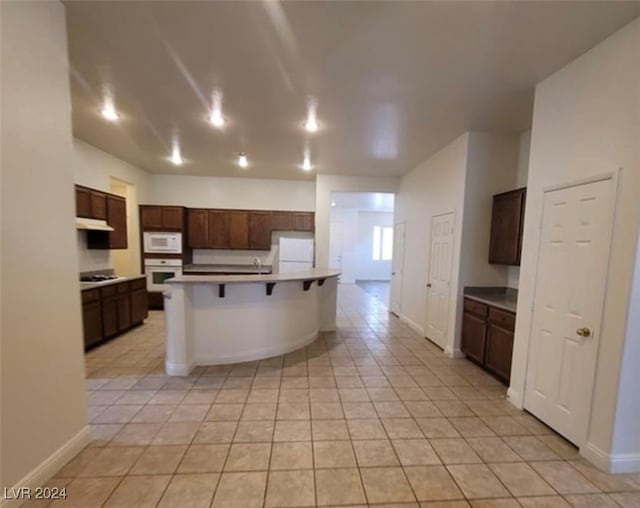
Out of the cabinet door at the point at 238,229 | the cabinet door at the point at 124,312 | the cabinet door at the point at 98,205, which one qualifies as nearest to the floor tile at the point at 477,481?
the cabinet door at the point at 124,312

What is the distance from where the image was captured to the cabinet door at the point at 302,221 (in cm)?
681

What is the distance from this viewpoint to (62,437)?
197 centimetres

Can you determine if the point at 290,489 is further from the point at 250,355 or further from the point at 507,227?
the point at 507,227

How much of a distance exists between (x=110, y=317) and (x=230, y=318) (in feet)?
6.89

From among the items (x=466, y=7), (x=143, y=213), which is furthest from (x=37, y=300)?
(x=143, y=213)

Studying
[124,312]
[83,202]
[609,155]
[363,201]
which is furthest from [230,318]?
[363,201]

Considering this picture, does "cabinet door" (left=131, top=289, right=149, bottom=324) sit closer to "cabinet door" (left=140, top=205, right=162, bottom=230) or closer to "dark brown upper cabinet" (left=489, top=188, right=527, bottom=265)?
"cabinet door" (left=140, top=205, right=162, bottom=230)

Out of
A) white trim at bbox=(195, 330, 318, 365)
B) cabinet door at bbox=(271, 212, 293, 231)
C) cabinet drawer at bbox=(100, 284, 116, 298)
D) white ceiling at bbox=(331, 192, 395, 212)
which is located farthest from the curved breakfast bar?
white ceiling at bbox=(331, 192, 395, 212)

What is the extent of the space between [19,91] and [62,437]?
6.98ft

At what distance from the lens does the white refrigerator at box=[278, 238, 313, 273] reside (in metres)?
6.55

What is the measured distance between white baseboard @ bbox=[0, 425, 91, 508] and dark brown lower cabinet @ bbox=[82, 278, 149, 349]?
2132 millimetres

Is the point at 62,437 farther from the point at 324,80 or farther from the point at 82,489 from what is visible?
the point at 324,80

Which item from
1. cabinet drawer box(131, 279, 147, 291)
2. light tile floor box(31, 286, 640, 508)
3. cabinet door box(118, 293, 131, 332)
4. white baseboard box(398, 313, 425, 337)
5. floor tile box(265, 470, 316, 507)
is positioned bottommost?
light tile floor box(31, 286, 640, 508)

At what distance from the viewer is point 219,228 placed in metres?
6.65
